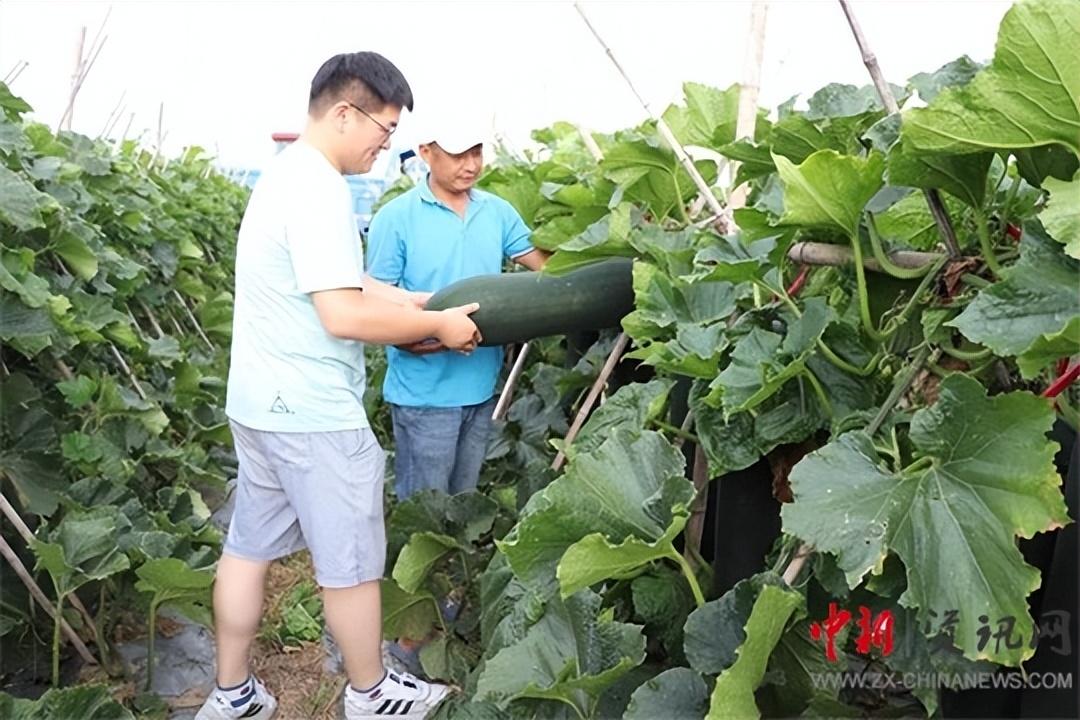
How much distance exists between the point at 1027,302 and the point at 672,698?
563mm

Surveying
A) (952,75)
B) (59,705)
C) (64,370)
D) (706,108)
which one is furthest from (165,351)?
(952,75)

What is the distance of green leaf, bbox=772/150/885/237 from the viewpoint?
96 centimetres

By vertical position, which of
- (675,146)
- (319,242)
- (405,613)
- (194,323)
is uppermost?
(675,146)

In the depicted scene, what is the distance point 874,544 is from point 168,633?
228 centimetres

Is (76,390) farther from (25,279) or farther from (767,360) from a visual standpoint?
(767,360)

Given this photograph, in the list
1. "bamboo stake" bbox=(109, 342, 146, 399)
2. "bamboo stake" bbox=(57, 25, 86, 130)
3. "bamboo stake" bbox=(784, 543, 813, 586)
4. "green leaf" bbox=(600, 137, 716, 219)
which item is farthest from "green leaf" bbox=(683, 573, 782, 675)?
"bamboo stake" bbox=(57, 25, 86, 130)

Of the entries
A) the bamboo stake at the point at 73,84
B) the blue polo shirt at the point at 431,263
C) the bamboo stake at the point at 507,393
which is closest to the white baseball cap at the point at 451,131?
the blue polo shirt at the point at 431,263

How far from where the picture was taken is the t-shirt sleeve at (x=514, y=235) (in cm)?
261

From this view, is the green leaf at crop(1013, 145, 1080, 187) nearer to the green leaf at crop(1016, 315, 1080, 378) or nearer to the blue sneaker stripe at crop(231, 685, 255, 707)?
the green leaf at crop(1016, 315, 1080, 378)

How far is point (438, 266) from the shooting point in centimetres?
248

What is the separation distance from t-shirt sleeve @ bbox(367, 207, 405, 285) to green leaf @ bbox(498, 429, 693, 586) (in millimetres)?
1407

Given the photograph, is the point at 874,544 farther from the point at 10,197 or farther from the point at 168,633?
the point at 168,633

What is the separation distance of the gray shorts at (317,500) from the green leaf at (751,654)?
1.18m

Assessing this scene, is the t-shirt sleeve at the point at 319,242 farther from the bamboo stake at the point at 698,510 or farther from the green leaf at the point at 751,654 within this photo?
the green leaf at the point at 751,654
